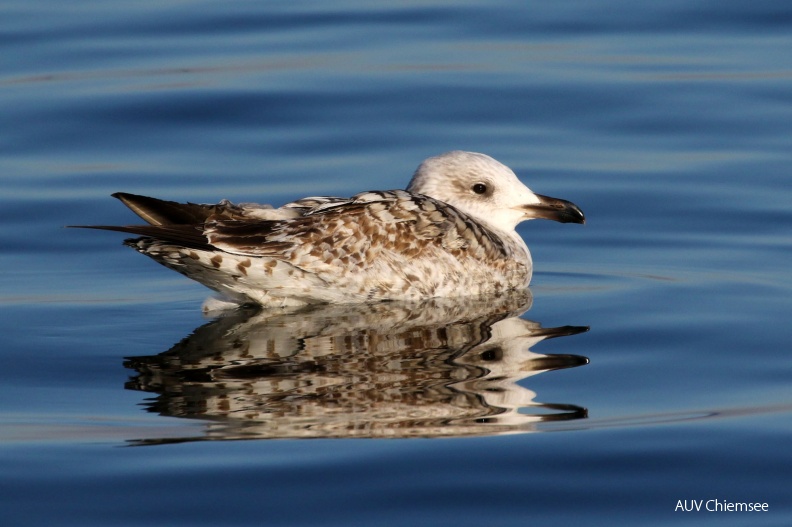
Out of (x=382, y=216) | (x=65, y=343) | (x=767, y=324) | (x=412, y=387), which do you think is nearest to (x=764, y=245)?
(x=767, y=324)

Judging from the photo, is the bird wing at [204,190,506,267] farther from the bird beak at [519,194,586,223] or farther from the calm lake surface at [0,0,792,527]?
the bird beak at [519,194,586,223]

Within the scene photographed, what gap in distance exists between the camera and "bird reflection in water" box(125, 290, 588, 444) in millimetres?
6883

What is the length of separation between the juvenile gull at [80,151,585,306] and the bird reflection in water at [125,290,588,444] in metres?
0.14

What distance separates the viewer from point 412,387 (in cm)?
741

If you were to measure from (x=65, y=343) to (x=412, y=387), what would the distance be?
2211mm

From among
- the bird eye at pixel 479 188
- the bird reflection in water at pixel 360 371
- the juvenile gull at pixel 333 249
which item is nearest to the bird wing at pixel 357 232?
the juvenile gull at pixel 333 249

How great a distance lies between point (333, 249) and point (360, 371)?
1.77 metres

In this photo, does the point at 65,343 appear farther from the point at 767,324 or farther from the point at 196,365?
the point at 767,324

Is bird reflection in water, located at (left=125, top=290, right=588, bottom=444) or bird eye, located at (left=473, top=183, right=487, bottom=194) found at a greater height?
bird eye, located at (left=473, top=183, right=487, bottom=194)

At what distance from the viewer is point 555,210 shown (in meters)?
10.4

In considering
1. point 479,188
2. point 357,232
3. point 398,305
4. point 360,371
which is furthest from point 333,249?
point 360,371

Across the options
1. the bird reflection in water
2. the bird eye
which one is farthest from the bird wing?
the bird eye

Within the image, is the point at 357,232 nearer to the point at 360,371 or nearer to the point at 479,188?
the point at 479,188

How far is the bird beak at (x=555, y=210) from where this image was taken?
10.3 m
